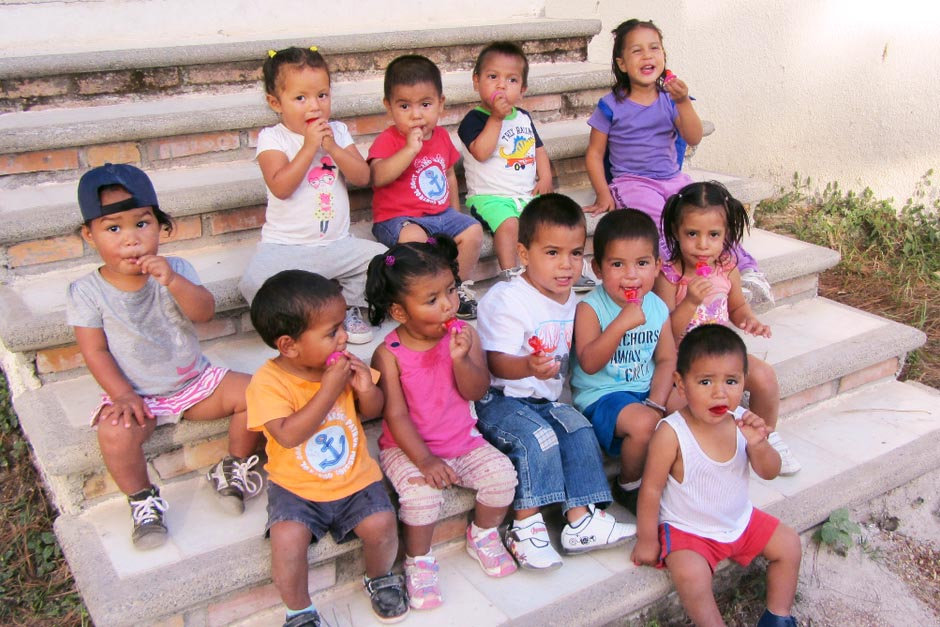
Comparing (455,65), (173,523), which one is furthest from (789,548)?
(455,65)

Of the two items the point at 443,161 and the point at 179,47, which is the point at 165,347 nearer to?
the point at 443,161

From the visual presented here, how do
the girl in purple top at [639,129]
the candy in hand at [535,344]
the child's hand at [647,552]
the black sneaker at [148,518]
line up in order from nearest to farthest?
the black sneaker at [148,518], the candy in hand at [535,344], the child's hand at [647,552], the girl in purple top at [639,129]

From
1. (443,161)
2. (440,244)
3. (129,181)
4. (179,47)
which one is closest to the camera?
(129,181)

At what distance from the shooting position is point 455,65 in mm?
4285

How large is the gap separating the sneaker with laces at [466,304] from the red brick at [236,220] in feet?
2.75

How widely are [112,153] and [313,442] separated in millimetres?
1664

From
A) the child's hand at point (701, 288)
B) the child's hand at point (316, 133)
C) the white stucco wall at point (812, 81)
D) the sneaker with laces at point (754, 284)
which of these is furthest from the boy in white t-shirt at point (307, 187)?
the white stucco wall at point (812, 81)

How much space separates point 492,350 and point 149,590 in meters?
1.12

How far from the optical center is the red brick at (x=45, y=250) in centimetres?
288

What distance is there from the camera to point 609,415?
8.54 feet

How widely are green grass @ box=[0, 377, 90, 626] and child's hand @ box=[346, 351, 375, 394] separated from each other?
109 centimetres

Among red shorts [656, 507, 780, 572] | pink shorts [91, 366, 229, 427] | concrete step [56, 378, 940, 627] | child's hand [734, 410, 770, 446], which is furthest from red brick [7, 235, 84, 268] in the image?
child's hand [734, 410, 770, 446]

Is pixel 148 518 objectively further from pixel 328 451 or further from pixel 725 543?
pixel 725 543

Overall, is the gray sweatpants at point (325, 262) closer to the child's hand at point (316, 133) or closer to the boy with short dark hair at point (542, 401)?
the child's hand at point (316, 133)
